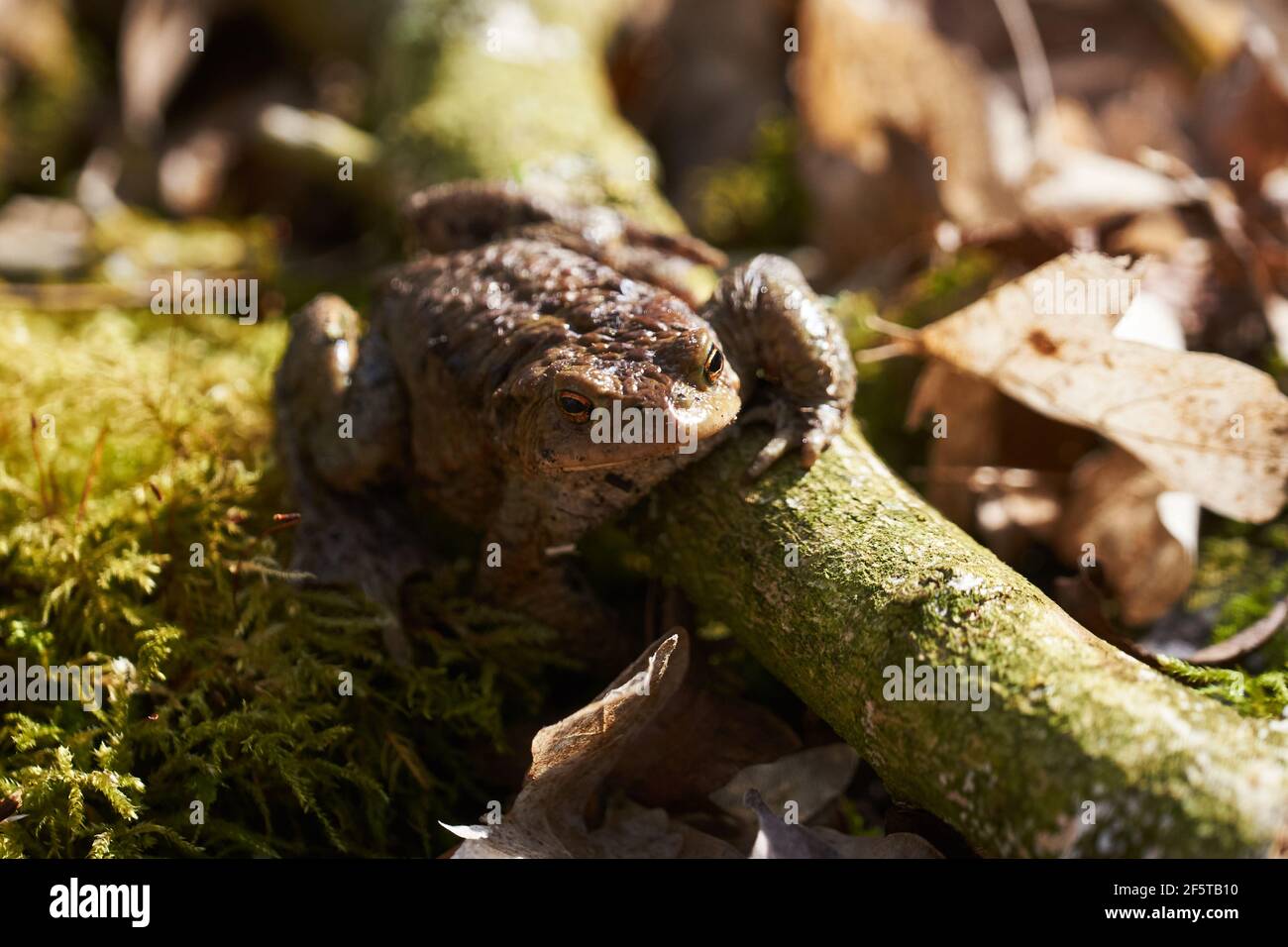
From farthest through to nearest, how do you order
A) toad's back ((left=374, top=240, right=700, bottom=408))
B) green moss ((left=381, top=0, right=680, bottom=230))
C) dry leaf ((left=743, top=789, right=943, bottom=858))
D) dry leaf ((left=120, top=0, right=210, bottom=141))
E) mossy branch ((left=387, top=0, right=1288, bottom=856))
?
dry leaf ((left=120, top=0, right=210, bottom=141)) → green moss ((left=381, top=0, right=680, bottom=230)) → toad's back ((left=374, top=240, right=700, bottom=408)) → dry leaf ((left=743, top=789, right=943, bottom=858)) → mossy branch ((left=387, top=0, right=1288, bottom=856))

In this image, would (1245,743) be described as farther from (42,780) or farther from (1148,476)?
(42,780)

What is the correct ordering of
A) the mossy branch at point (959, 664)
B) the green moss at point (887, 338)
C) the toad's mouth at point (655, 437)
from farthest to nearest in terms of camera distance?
the green moss at point (887, 338) → the toad's mouth at point (655, 437) → the mossy branch at point (959, 664)

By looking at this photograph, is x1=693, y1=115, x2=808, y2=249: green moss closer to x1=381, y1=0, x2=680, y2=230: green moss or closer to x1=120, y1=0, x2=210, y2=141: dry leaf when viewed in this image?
x1=381, y1=0, x2=680, y2=230: green moss

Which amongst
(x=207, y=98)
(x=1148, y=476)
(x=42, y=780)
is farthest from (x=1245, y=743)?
(x=207, y=98)

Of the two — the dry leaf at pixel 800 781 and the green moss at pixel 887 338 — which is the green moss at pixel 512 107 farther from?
the dry leaf at pixel 800 781

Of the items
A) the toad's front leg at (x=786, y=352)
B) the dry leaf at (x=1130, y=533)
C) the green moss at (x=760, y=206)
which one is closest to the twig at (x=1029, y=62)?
the green moss at (x=760, y=206)

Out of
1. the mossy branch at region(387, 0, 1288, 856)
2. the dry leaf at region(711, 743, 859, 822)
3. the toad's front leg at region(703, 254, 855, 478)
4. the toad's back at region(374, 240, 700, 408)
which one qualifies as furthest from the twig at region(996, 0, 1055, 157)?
the dry leaf at region(711, 743, 859, 822)
